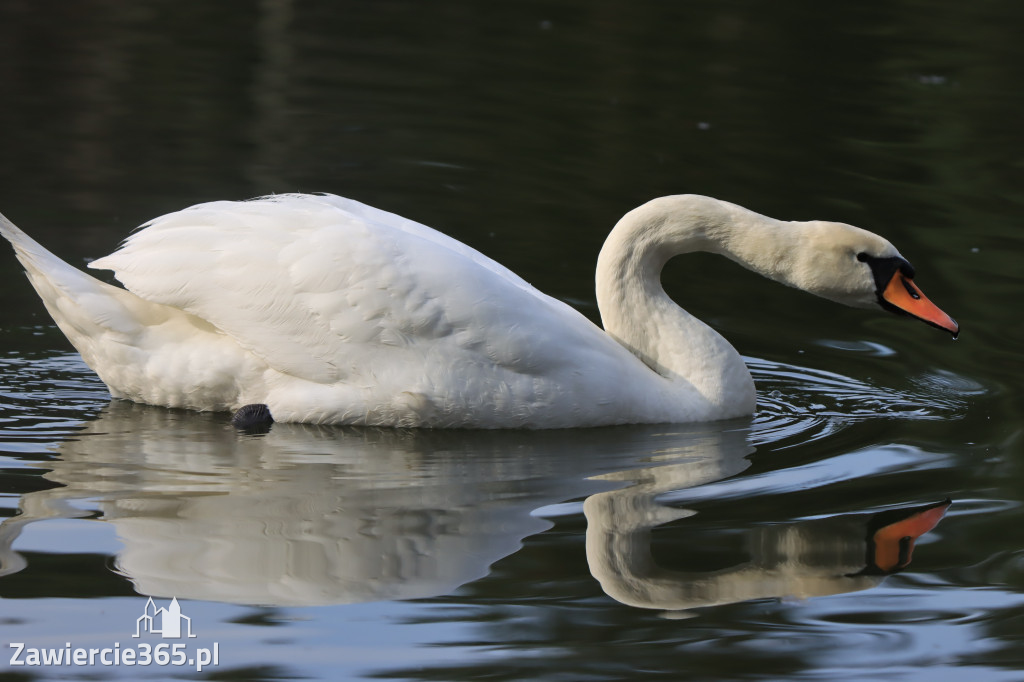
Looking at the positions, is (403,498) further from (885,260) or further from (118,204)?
(118,204)

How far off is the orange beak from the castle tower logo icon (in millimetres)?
2435

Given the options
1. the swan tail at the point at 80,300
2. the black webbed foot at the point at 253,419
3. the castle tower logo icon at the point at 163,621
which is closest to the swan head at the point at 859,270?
the black webbed foot at the point at 253,419

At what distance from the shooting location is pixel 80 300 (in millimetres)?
7258

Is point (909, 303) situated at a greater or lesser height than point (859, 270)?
lesser

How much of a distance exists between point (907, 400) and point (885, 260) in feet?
2.66

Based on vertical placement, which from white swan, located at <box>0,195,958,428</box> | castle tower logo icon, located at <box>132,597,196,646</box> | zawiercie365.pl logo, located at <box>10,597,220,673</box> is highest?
white swan, located at <box>0,195,958,428</box>

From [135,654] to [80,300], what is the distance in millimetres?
2792

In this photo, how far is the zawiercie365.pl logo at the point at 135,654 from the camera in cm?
475

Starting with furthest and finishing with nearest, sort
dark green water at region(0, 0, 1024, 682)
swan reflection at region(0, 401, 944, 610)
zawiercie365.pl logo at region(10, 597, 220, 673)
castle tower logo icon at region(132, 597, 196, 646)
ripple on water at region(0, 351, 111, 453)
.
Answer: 1. ripple on water at region(0, 351, 111, 453)
2. swan reflection at region(0, 401, 944, 610)
3. dark green water at region(0, 0, 1024, 682)
4. castle tower logo icon at region(132, 597, 196, 646)
5. zawiercie365.pl logo at region(10, 597, 220, 673)

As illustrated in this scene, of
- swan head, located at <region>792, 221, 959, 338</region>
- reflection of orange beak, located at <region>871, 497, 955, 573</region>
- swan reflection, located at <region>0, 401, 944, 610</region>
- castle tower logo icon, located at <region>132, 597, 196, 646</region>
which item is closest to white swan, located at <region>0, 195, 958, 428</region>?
swan head, located at <region>792, 221, 959, 338</region>

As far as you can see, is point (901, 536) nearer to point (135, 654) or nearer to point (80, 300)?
point (135, 654)

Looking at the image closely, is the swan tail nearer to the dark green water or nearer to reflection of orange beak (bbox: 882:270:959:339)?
the dark green water

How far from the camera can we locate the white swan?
22.7 ft

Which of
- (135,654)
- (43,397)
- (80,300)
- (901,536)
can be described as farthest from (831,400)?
(135,654)
